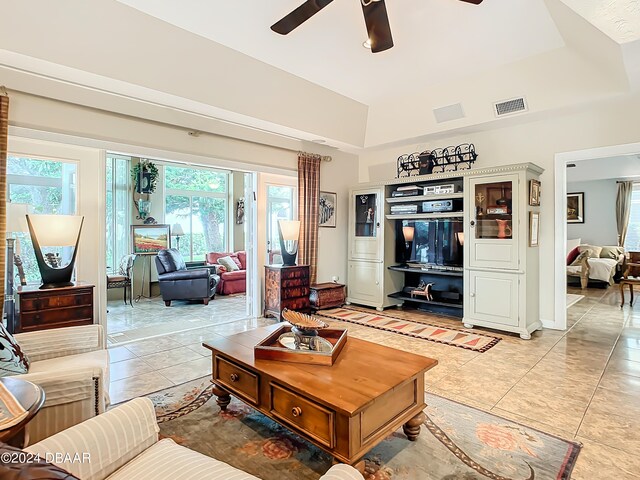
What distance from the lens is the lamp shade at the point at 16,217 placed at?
3.04 metres

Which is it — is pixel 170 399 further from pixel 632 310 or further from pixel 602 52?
pixel 632 310

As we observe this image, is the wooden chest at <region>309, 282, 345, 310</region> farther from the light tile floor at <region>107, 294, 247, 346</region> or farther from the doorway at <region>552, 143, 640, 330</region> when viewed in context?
the doorway at <region>552, 143, 640, 330</region>

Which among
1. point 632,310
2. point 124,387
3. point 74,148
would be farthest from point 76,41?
point 632,310

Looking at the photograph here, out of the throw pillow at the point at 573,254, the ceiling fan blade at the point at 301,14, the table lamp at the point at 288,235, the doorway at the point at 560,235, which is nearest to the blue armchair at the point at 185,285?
the table lamp at the point at 288,235

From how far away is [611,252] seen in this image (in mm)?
8023

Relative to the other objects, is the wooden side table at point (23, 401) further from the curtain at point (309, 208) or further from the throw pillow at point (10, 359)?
the curtain at point (309, 208)

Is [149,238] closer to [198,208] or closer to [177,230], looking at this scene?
[177,230]

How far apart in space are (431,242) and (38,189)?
193 inches

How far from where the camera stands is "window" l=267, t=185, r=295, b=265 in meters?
5.39

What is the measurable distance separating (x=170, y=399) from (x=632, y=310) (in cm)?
674

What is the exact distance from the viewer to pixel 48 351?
2.27m

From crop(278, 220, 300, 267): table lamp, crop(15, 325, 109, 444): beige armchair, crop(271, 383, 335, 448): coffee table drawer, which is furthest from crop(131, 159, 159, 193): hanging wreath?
crop(271, 383, 335, 448): coffee table drawer

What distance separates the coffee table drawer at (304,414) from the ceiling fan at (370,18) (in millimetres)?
2350

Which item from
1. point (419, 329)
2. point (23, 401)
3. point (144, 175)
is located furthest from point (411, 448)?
point (144, 175)
